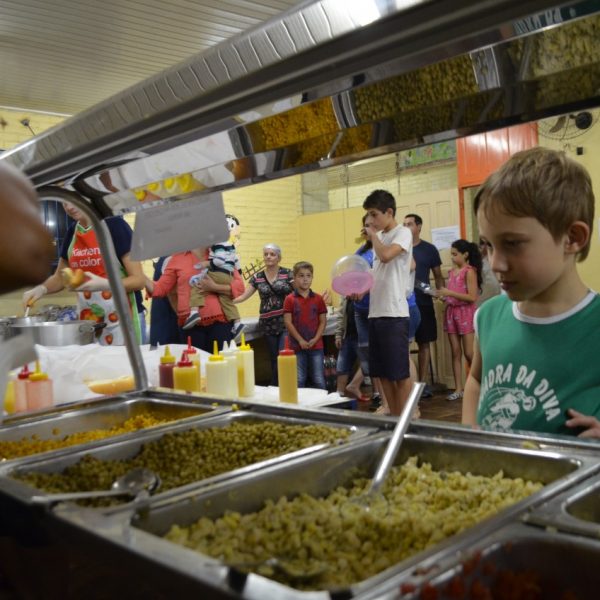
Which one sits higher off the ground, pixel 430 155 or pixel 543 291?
pixel 430 155

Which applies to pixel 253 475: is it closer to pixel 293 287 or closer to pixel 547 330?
pixel 547 330

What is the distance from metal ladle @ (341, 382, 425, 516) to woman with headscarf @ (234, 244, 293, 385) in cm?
457

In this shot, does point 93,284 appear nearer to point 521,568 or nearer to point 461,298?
point 521,568

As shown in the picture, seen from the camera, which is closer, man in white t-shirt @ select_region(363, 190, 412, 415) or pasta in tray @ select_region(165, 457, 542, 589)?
pasta in tray @ select_region(165, 457, 542, 589)

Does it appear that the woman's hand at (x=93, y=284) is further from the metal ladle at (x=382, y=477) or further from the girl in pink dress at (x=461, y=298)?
→ the girl in pink dress at (x=461, y=298)

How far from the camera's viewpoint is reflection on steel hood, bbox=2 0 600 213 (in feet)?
2.20

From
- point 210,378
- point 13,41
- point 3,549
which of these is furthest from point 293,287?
point 3,549

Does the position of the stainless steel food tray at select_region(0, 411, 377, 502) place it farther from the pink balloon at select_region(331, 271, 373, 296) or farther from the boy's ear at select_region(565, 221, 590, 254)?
the pink balloon at select_region(331, 271, 373, 296)

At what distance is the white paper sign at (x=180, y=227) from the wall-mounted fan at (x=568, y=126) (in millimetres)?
4854

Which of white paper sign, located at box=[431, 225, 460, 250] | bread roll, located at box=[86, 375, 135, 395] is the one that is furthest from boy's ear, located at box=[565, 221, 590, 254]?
white paper sign, located at box=[431, 225, 460, 250]

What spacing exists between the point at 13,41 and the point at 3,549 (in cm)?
590

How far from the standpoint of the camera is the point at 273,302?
19.4ft

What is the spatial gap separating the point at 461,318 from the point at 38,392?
16.7 ft

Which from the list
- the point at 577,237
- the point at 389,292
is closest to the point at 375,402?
the point at 389,292
